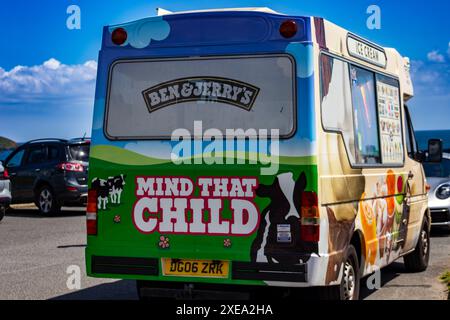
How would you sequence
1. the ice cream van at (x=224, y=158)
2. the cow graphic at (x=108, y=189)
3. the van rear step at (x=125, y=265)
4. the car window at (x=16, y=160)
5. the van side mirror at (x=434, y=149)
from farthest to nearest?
the car window at (x=16, y=160), the van side mirror at (x=434, y=149), the cow graphic at (x=108, y=189), the van rear step at (x=125, y=265), the ice cream van at (x=224, y=158)

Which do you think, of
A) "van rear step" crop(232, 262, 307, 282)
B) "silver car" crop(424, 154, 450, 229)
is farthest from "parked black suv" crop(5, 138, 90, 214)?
"van rear step" crop(232, 262, 307, 282)

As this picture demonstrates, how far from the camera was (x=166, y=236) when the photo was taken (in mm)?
7734

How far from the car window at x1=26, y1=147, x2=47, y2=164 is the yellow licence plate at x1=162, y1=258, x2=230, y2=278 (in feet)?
45.5

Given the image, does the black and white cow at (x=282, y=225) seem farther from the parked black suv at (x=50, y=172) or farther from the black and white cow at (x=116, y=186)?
the parked black suv at (x=50, y=172)

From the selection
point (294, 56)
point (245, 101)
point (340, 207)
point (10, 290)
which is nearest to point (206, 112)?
point (245, 101)

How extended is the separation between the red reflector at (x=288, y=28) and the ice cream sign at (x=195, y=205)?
128cm

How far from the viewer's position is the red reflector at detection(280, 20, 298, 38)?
7.54 m

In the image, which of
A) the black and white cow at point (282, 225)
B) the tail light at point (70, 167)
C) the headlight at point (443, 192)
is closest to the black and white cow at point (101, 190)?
the black and white cow at point (282, 225)

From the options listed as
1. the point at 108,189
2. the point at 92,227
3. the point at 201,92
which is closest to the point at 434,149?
the point at 201,92

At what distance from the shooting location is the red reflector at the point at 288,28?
7543 millimetres

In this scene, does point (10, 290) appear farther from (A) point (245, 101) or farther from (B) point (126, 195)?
(A) point (245, 101)

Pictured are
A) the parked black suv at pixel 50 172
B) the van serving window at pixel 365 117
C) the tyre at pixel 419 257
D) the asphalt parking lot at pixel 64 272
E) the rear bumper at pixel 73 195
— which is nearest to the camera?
the van serving window at pixel 365 117

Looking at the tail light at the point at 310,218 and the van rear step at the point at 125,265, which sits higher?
the tail light at the point at 310,218

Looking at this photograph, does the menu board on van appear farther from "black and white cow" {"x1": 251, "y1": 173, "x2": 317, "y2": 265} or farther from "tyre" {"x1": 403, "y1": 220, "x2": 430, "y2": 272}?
"black and white cow" {"x1": 251, "y1": 173, "x2": 317, "y2": 265}
